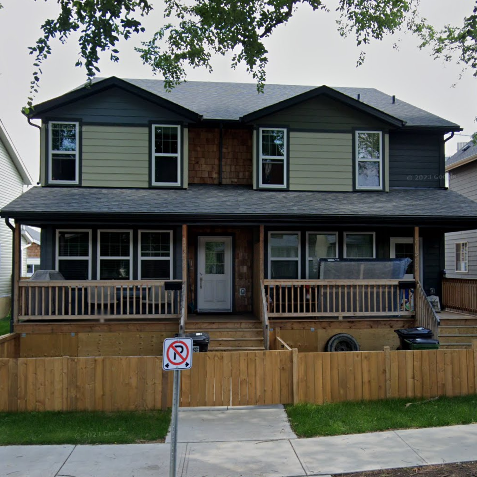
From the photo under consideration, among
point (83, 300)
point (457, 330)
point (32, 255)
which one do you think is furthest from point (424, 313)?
point (32, 255)

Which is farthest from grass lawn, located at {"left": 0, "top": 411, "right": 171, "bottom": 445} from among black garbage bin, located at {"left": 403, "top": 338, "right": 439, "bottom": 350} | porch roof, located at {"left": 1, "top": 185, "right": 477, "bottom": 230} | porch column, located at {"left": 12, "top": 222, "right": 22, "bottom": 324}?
black garbage bin, located at {"left": 403, "top": 338, "right": 439, "bottom": 350}

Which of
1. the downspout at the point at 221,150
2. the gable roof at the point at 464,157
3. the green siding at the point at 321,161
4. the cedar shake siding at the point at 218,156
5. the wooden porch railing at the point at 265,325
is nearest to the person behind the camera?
the wooden porch railing at the point at 265,325

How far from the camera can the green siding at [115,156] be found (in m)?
13.8

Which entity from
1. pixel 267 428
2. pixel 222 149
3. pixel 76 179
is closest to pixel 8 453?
pixel 267 428

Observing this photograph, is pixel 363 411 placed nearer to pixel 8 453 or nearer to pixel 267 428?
pixel 267 428

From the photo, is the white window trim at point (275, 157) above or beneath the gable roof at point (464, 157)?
beneath

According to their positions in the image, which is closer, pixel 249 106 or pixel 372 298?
pixel 372 298

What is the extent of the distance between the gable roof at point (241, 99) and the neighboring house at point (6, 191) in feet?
29.6

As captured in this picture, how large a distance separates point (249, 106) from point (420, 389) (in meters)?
9.80

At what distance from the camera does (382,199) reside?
45.8ft

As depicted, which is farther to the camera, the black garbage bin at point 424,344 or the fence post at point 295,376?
the black garbage bin at point 424,344

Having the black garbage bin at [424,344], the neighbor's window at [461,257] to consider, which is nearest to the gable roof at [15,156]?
the black garbage bin at [424,344]

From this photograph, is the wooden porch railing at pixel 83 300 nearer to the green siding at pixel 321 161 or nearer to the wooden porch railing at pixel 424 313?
the green siding at pixel 321 161

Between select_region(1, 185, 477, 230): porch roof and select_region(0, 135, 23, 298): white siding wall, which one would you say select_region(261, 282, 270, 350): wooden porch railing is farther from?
select_region(0, 135, 23, 298): white siding wall
